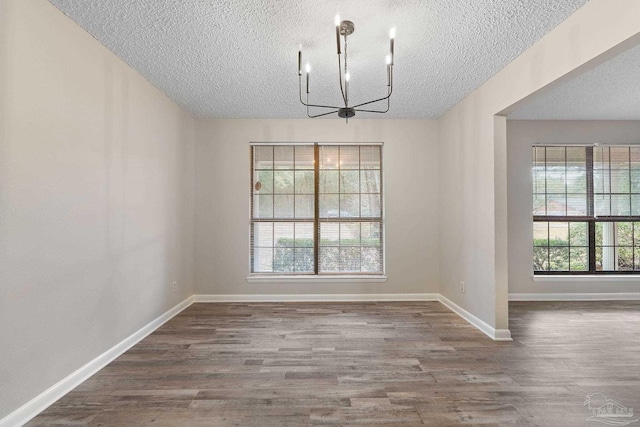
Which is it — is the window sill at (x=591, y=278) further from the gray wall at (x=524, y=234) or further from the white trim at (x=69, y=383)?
the white trim at (x=69, y=383)

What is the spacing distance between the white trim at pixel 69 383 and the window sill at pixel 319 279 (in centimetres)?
144

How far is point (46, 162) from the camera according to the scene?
1.96m

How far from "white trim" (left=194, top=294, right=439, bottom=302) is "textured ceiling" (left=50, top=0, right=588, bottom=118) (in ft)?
8.75

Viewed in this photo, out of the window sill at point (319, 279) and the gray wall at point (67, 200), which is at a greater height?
the gray wall at point (67, 200)

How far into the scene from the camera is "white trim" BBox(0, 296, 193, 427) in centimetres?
177

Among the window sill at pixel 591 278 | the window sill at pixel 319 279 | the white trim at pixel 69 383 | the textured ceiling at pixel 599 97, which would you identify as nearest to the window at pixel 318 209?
the window sill at pixel 319 279

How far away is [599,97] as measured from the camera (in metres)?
3.63

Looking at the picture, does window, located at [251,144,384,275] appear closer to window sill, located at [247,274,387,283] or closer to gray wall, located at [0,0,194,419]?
window sill, located at [247,274,387,283]

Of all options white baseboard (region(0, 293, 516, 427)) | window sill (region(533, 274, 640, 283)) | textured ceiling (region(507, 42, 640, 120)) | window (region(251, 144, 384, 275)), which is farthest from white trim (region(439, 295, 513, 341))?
textured ceiling (region(507, 42, 640, 120))

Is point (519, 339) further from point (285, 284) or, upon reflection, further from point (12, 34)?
point (12, 34)

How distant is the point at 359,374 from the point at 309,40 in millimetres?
2640

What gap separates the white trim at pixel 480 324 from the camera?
3029mm

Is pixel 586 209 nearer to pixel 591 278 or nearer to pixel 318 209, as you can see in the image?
pixel 591 278

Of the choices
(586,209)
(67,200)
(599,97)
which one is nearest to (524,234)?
(586,209)
